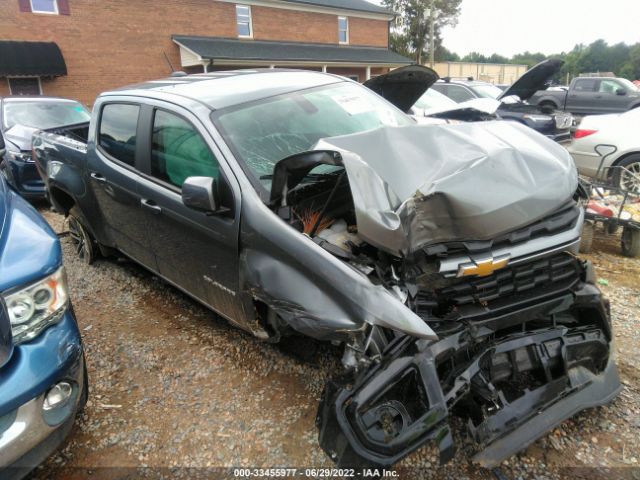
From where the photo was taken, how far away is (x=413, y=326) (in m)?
1.83

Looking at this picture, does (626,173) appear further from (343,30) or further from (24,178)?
(343,30)

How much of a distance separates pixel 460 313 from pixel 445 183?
2.14 ft

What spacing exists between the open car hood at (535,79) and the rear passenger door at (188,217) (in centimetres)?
613

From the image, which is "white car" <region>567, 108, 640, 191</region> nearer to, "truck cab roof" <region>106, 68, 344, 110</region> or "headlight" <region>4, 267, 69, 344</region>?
"truck cab roof" <region>106, 68, 344, 110</region>

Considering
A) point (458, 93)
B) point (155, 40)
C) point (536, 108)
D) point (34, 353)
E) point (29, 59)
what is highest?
point (155, 40)

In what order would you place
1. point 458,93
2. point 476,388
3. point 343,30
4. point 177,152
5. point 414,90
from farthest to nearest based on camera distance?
point 343,30 < point 458,93 < point 414,90 < point 177,152 < point 476,388

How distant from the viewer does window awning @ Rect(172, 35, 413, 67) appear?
1900 centimetres

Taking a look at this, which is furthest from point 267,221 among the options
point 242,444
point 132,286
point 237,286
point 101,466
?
point 132,286

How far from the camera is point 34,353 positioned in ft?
6.00

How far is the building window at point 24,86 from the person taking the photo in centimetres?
1591

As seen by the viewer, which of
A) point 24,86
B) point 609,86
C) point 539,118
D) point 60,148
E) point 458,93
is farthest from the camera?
point 24,86

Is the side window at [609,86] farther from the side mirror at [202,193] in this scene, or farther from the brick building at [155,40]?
the side mirror at [202,193]

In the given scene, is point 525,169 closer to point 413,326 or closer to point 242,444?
point 413,326

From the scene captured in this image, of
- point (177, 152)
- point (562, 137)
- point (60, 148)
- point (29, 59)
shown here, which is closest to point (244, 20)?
point (29, 59)
